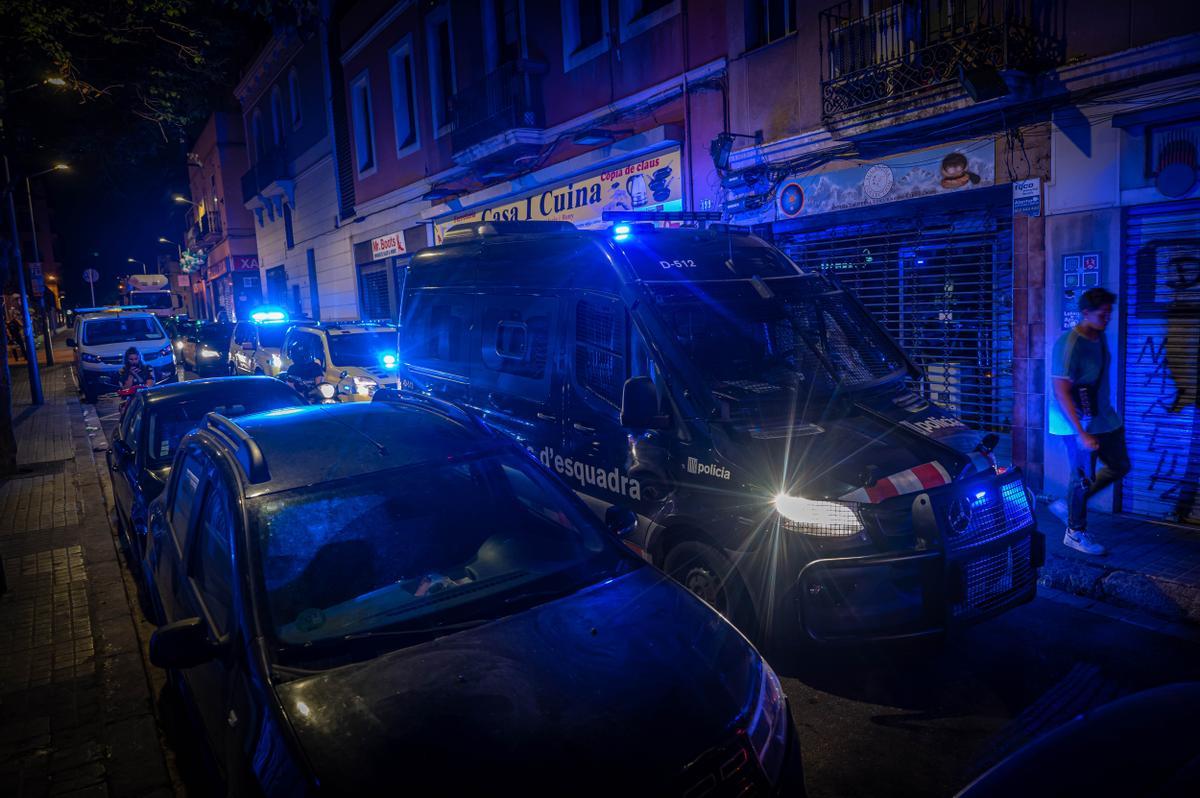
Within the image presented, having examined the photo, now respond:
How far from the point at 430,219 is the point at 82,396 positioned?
9996 mm

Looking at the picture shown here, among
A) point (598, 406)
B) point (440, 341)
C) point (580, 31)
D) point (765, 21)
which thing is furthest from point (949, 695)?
point (580, 31)

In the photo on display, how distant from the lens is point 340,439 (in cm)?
353

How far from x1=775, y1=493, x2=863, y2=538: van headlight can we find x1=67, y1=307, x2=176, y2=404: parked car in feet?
59.1

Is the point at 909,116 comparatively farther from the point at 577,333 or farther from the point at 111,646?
the point at 111,646

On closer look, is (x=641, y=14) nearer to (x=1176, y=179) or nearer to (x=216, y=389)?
(x=1176, y=179)

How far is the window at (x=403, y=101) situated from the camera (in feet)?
62.6

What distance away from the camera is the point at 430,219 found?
18703 millimetres

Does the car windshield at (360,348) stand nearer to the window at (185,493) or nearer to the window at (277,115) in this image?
the window at (185,493)

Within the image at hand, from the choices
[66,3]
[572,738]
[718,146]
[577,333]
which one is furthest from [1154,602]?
[66,3]

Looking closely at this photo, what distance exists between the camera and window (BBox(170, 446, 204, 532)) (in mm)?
3760

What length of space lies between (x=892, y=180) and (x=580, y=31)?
7190mm

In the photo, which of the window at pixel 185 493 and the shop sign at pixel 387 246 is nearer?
the window at pixel 185 493

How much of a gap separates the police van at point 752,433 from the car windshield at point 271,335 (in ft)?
34.7

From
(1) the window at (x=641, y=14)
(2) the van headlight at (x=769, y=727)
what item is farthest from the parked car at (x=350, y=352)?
(2) the van headlight at (x=769, y=727)
